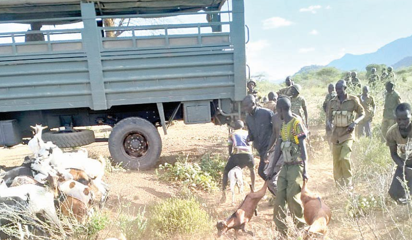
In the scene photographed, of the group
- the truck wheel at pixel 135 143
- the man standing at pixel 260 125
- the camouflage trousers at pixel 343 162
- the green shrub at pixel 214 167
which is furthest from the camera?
the truck wheel at pixel 135 143

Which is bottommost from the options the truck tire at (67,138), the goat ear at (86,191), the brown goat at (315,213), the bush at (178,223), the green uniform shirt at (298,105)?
the bush at (178,223)

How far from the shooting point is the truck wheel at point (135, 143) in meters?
4.94

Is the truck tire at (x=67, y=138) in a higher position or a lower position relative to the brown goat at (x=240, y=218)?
higher

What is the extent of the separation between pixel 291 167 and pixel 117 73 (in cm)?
318

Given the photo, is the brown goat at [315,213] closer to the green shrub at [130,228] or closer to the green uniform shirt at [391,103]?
the green shrub at [130,228]

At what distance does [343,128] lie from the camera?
405cm

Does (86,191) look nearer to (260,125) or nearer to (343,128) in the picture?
(260,125)

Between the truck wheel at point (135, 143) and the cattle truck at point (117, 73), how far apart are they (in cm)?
2

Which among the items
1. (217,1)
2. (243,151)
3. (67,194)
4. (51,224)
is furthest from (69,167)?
(217,1)

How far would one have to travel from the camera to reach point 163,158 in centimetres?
598

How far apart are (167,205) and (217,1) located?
3.88 meters

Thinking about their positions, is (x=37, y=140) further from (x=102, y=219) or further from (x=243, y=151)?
(x=243, y=151)

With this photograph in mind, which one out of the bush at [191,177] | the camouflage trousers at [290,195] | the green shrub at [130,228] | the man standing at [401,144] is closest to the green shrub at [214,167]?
the bush at [191,177]

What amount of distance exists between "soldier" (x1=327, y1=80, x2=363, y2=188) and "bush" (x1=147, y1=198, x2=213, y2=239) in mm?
2036
